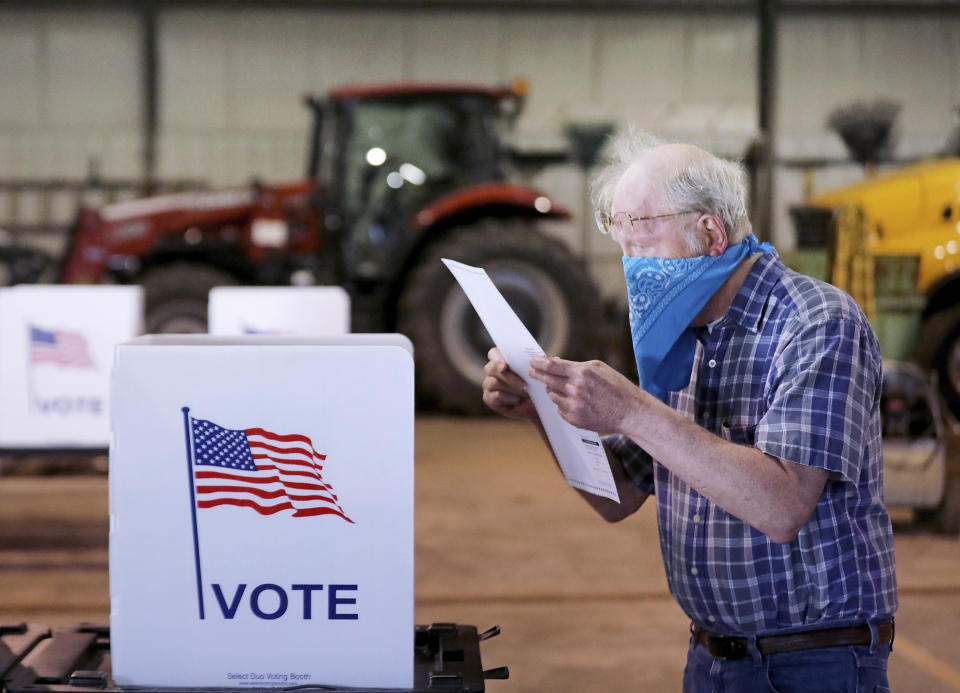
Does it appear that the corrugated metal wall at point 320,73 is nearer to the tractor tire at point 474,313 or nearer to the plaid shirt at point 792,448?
the tractor tire at point 474,313

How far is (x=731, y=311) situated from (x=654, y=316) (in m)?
0.12

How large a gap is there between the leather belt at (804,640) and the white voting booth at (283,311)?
2.88 m

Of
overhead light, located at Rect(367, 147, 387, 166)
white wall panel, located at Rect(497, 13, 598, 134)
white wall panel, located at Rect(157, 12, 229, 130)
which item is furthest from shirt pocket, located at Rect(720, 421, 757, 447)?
white wall panel, located at Rect(157, 12, 229, 130)

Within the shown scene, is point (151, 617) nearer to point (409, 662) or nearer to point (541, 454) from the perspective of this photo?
point (409, 662)

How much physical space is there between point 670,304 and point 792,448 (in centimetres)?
31

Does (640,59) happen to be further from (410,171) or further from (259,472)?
(259,472)

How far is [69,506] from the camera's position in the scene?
204 inches

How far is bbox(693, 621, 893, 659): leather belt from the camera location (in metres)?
1.60

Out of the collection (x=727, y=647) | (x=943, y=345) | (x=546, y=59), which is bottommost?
(x=943, y=345)

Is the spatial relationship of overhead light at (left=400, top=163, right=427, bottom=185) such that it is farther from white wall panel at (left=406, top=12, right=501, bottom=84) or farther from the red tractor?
white wall panel at (left=406, top=12, right=501, bottom=84)

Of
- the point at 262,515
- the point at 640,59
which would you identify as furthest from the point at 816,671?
the point at 640,59

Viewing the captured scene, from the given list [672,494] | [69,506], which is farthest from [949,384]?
[672,494]

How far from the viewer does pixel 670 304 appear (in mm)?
1662

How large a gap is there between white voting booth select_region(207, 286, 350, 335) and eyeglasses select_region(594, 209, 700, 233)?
2673 mm
